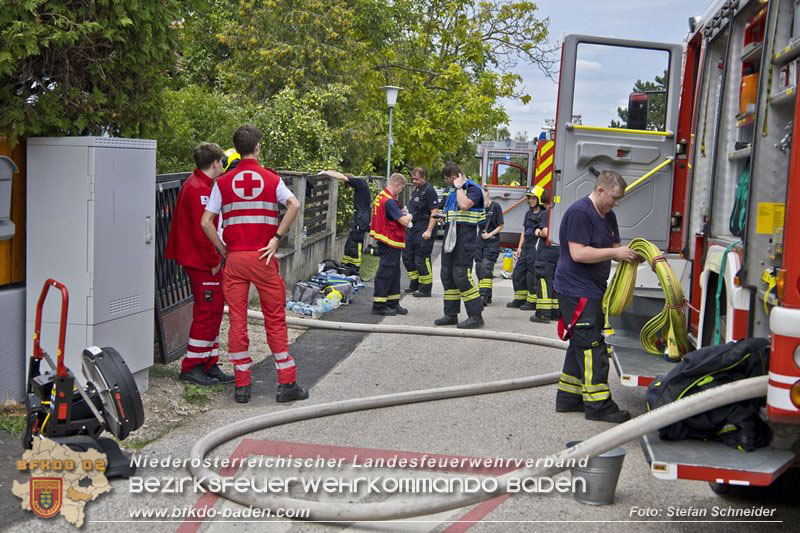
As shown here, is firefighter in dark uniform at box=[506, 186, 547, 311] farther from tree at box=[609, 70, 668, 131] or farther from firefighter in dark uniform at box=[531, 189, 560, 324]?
tree at box=[609, 70, 668, 131]

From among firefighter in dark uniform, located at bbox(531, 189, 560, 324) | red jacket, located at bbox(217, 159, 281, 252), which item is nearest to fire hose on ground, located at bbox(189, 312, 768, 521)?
red jacket, located at bbox(217, 159, 281, 252)

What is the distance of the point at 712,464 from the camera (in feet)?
12.8

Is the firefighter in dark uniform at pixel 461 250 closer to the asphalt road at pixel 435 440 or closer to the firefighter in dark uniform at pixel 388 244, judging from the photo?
the firefighter in dark uniform at pixel 388 244

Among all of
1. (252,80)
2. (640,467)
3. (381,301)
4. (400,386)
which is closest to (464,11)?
(252,80)

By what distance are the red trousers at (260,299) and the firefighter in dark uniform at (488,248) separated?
21.8 feet

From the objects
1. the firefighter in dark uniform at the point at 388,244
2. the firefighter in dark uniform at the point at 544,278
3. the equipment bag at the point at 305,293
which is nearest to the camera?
the firefighter in dark uniform at the point at 544,278

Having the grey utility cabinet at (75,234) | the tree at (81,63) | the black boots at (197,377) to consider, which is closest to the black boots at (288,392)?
the black boots at (197,377)

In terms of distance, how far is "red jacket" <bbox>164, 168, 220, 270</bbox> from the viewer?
23.4 feet

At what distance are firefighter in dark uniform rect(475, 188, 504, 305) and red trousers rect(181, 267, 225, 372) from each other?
6419 mm

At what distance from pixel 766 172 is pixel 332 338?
5.98 metres

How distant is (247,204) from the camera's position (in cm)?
664

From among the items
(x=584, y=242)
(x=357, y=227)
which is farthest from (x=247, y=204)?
(x=357, y=227)

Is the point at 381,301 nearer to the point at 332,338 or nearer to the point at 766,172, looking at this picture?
the point at 332,338

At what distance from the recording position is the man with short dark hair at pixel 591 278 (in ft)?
21.3
